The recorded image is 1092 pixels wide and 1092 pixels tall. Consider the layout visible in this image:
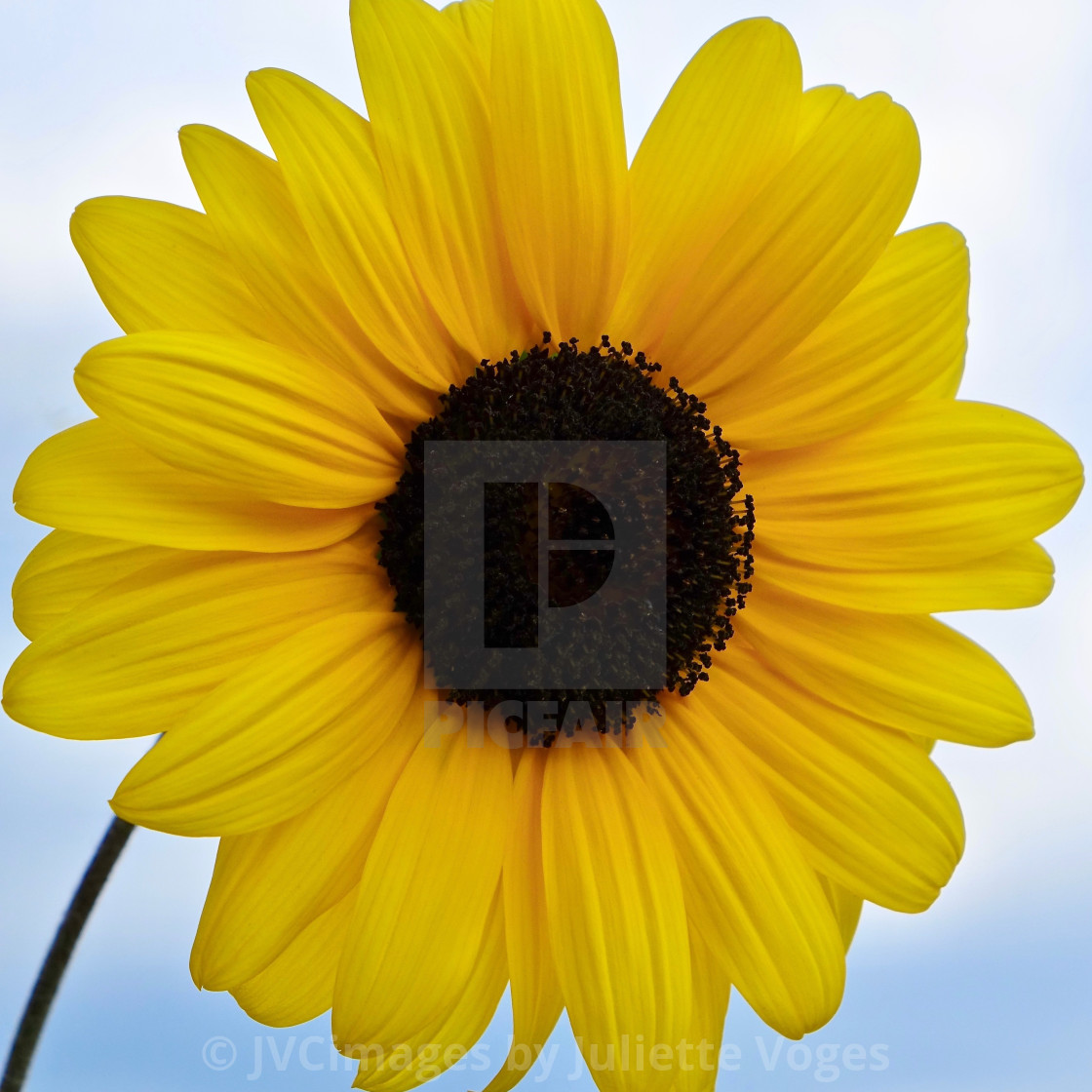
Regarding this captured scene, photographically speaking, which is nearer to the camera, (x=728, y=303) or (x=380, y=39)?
(x=380, y=39)

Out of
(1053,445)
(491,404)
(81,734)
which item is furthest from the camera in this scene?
(1053,445)

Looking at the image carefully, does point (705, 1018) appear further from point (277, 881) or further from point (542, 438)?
point (542, 438)

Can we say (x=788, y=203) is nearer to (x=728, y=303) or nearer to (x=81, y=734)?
(x=728, y=303)

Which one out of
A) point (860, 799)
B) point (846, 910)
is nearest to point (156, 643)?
point (860, 799)

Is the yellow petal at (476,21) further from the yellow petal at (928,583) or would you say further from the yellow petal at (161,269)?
the yellow petal at (928,583)

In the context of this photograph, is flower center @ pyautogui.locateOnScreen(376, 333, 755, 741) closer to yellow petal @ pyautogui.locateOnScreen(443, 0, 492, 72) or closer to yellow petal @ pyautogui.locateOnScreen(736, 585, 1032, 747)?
yellow petal @ pyautogui.locateOnScreen(736, 585, 1032, 747)

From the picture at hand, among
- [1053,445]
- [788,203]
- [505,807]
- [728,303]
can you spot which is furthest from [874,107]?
[505,807]

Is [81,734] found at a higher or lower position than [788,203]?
lower

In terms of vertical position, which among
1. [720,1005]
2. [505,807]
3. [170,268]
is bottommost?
[720,1005]

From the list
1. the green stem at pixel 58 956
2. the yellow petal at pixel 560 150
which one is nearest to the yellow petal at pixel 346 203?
the yellow petal at pixel 560 150
